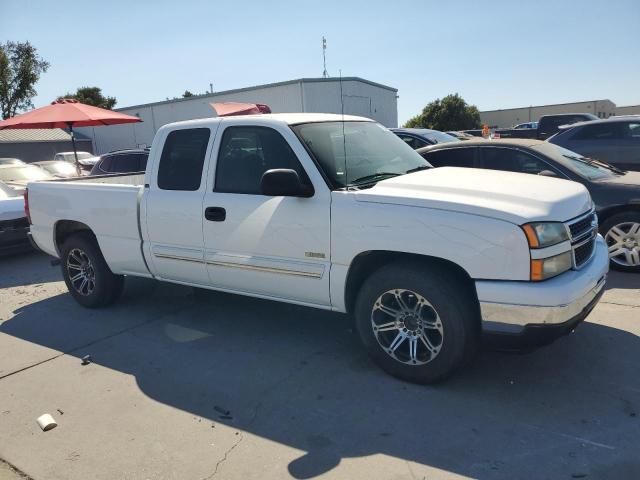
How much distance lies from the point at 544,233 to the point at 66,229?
495 centimetres

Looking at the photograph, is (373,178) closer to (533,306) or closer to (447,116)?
(533,306)

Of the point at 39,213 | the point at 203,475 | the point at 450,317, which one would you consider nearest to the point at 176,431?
the point at 203,475

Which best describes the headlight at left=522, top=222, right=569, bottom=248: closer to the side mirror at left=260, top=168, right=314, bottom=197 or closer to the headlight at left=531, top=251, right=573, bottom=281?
the headlight at left=531, top=251, right=573, bottom=281

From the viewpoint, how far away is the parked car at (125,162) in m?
10.2

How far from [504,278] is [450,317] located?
17.0 inches

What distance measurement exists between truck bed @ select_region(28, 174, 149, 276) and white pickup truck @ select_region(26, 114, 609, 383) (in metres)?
0.02

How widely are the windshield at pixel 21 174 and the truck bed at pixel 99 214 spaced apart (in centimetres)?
541

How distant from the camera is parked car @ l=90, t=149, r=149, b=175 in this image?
404 inches

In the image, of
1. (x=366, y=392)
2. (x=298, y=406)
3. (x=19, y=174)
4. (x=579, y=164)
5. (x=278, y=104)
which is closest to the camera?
(x=298, y=406)

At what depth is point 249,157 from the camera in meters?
4.22

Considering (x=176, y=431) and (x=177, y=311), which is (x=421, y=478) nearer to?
(x=176, y=431)

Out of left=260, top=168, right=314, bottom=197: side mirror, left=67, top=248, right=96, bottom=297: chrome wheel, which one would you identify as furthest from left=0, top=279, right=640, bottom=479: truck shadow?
left=260, top=168, right=314, bottom=197: side mirror

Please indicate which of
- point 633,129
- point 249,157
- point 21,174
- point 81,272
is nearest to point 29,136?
point 21,174

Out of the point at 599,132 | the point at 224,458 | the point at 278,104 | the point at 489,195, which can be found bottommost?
the point at 224,458
